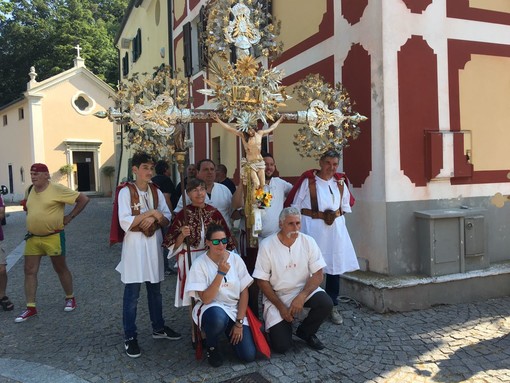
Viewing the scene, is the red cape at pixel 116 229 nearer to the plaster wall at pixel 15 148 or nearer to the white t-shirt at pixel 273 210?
the white t-shirt at pixel 273 210

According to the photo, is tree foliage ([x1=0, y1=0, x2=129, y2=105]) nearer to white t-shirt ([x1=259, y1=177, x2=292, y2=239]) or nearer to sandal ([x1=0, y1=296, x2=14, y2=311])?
sandal ([x1=0, y1=296, x2=14, y2=311])

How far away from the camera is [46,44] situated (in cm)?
3391

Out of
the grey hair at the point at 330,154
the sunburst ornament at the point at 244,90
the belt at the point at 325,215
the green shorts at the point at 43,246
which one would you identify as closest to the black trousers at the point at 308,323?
the belt at the point at 325,215

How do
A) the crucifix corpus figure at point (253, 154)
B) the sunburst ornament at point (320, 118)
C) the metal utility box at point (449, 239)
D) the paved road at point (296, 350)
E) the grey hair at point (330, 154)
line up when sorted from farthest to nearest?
1. the metal utility box at point (449, 239)
2. the grey hair at point (330, 154)
3. the sunburst ornament at point (320, 118)
4. the crucifix corpus figure at point (253, 154)
5. the paved road at point (296, 350)

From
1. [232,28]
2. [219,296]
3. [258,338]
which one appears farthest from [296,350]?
[232,28]

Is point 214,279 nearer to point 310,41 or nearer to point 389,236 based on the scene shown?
point 389,236

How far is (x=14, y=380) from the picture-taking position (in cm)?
358

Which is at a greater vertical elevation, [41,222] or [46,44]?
[46,44]

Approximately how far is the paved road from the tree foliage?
31.0 metres

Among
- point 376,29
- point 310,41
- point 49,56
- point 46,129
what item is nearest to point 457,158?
point 376,29

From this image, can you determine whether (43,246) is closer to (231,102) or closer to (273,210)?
(273,210)

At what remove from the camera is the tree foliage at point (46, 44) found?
1293 inches

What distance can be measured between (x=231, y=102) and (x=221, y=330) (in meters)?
1.99

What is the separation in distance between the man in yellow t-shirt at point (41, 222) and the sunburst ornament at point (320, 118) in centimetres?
282
